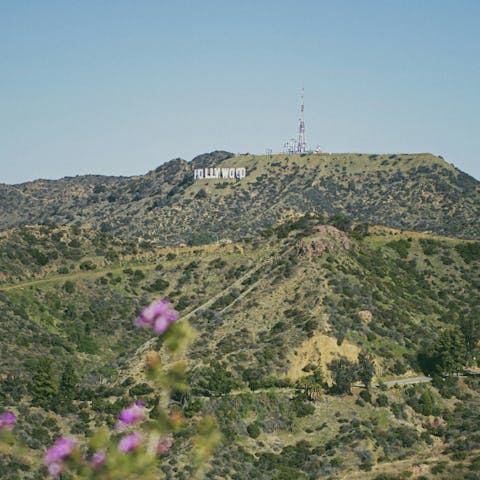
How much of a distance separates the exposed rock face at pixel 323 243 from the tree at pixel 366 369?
21.9 metres

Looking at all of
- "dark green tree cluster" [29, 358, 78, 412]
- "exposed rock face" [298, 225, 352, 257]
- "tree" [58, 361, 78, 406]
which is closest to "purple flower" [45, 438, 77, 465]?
"dark green tree cluster" [29, 358, 78, 412]

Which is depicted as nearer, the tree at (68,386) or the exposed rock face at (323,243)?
the tree at (68,386)

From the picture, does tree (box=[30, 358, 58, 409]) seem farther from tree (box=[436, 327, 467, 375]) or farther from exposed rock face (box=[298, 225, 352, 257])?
exposed rock face (box=[298, 225, 352, 257])

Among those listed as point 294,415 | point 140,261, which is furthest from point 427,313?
point 140,261

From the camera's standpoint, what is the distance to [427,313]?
99125 mm

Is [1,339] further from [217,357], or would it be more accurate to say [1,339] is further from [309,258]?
[309,258]

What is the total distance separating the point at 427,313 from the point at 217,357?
105 feet

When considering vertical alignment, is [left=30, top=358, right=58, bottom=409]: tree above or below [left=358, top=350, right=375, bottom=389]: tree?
below

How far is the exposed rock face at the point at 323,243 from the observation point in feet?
326

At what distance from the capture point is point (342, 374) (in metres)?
72.6

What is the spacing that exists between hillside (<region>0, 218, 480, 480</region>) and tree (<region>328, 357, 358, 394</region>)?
42 cm

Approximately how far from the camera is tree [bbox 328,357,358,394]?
71938mm

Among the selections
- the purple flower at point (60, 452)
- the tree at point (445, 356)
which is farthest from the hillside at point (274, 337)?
the purple flower at point (60, 452)

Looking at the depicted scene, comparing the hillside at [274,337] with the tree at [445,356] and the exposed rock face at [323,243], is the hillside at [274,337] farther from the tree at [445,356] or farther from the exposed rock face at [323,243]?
the tree at [445,356]
